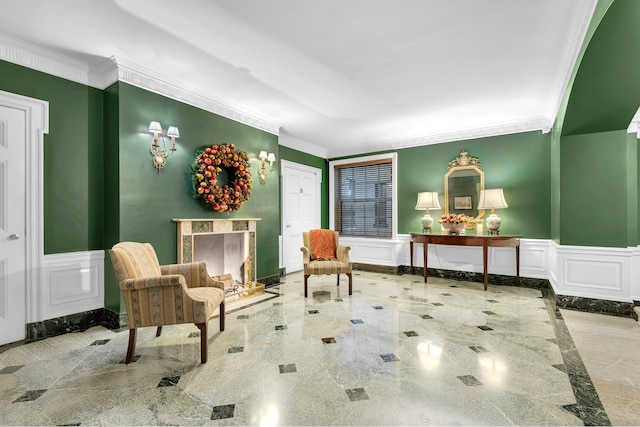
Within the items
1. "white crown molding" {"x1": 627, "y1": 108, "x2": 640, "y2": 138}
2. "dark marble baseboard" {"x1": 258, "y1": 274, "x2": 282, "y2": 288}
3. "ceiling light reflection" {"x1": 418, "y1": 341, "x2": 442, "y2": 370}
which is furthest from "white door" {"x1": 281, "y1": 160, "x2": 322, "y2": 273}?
"white crown molding" {"x1": 627, "y1": 108, "x2": 640, "y2": 138}

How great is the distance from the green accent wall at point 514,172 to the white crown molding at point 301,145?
2219 mm

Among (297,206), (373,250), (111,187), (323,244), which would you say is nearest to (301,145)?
(297,206)

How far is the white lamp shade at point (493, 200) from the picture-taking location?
4.67 m

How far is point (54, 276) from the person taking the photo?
2918 millimetres

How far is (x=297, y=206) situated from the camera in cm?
601

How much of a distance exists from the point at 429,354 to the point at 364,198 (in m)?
4.27

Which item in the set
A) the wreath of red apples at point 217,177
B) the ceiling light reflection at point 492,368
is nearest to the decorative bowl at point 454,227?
the ceiling light reflection at point 492,368

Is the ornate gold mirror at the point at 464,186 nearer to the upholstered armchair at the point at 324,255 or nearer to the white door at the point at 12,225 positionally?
the upholstered armchair at the point at 324,255

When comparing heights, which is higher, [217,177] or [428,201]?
[217,177]

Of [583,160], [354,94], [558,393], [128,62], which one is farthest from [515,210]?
[128,62]

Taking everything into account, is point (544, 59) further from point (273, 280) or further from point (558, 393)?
point (273, 280)

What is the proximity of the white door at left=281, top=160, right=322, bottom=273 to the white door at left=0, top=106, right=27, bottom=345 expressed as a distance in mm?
3526

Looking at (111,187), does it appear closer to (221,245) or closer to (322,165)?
(221,245)

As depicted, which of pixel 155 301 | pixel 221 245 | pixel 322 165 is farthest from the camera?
pixel 322 165
